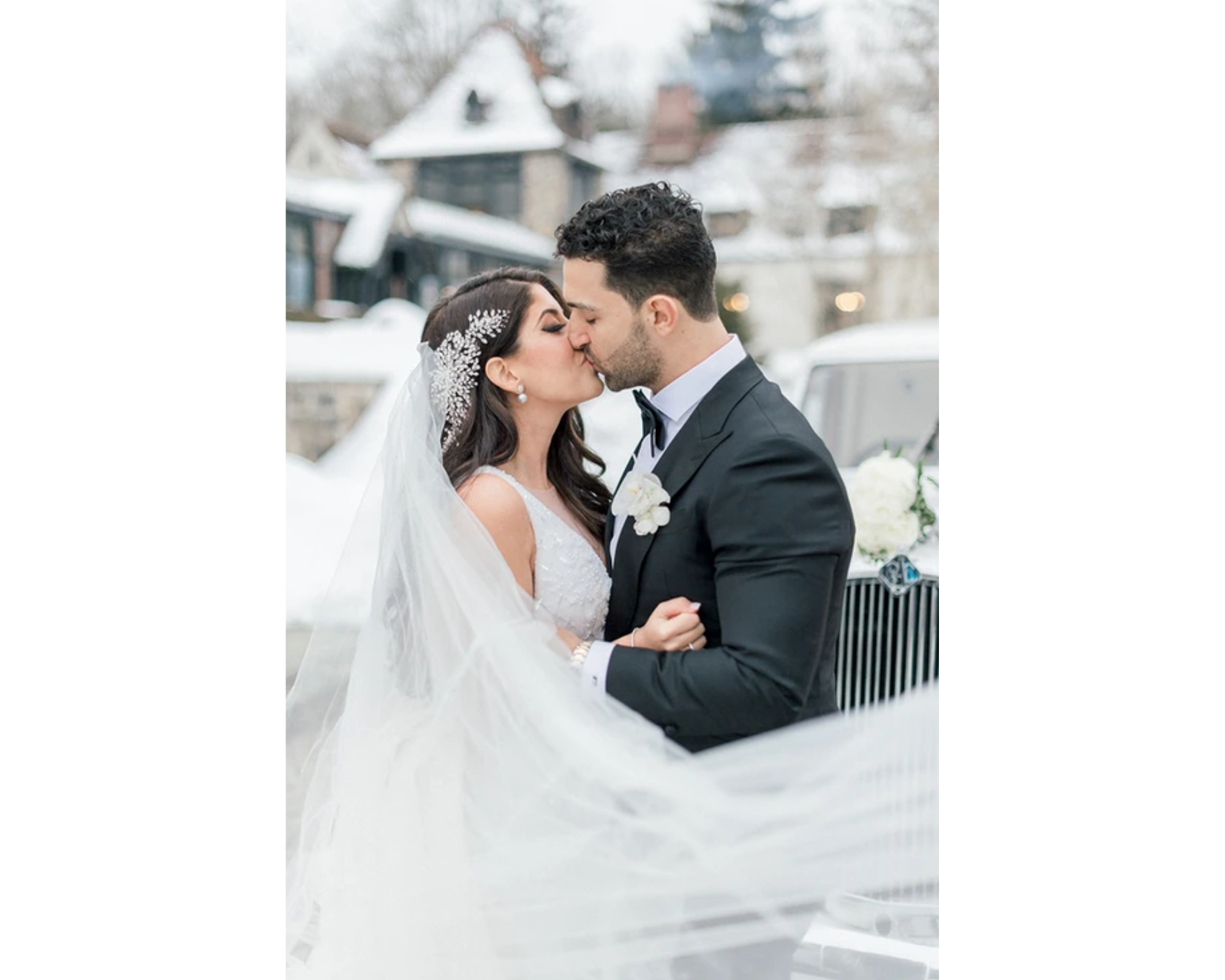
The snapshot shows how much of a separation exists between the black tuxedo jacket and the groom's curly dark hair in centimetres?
18

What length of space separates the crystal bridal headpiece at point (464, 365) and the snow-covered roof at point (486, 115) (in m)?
3.78

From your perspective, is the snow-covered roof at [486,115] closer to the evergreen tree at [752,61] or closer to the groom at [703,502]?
the evergreen tree at [752,61]

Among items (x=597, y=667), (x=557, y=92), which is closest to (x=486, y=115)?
(x=557, y=92)

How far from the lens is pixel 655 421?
1.88m

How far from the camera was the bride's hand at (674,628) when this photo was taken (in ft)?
5.57

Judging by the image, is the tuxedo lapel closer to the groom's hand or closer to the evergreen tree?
the groom's hand

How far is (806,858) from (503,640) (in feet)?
2.01

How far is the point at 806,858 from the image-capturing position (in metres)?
1.80

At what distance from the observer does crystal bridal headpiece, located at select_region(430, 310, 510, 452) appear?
199 cm

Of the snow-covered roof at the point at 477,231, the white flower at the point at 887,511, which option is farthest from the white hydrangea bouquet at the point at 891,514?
the snow-covered roof at the point at 477,231
